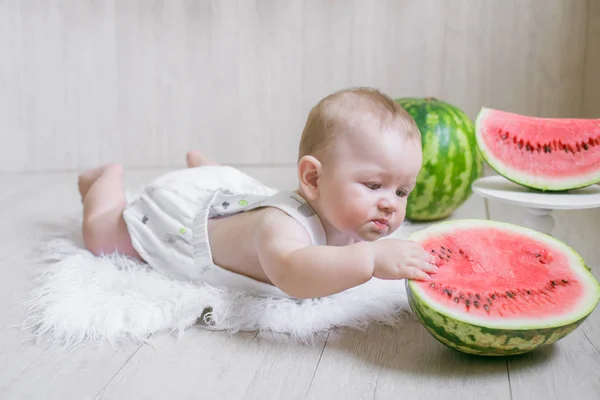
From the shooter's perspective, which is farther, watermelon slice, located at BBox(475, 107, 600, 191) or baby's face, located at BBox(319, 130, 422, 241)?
watermelon slice, located at BBox(475, 107, 600, 191)

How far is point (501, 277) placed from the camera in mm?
1479

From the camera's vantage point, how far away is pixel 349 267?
1459 millimetres

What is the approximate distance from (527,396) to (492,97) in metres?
2.09

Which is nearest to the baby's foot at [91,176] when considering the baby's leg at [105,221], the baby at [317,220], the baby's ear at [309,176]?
the baby's leg at [105,221]

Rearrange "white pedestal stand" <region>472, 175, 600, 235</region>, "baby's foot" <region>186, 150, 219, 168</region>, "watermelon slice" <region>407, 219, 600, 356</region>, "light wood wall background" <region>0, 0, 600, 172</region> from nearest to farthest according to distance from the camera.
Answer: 1. "watermelon slice" <region>407, 219, 600, 356</region>
2. "white pedestal stand" <region>472, 175, 600, 235</region>
3. "baby's foot" <region>186, 150, 219, 168</region>
4. "light wood wall background" <region>0, 0, 600, 172</region>

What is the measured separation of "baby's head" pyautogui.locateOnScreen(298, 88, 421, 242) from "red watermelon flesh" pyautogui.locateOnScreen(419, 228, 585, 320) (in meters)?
0.13

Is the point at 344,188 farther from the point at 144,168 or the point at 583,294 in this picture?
the point at 144,168

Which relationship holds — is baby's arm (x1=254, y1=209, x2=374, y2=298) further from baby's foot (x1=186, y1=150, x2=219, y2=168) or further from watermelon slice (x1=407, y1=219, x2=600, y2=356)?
baby's foot (x1=186, y1=150, x2=219, y2=168)

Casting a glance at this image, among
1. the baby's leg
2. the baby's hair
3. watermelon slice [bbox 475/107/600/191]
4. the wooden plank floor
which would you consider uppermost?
the baby's hair

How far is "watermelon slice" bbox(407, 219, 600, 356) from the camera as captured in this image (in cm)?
134

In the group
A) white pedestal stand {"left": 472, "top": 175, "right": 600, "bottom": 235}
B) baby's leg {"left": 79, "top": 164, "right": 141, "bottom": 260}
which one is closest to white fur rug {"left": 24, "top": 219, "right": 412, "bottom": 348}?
baby's leg {"left": 79, "top": 164, "right": 141, "bottom": 260}

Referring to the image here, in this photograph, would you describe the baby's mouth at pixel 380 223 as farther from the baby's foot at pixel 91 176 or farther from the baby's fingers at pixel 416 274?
the baby's foot at pixel 91 176

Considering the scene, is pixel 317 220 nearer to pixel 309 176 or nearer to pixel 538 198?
pixel 309 176

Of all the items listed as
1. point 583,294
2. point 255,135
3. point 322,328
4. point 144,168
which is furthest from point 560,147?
point 144,168
